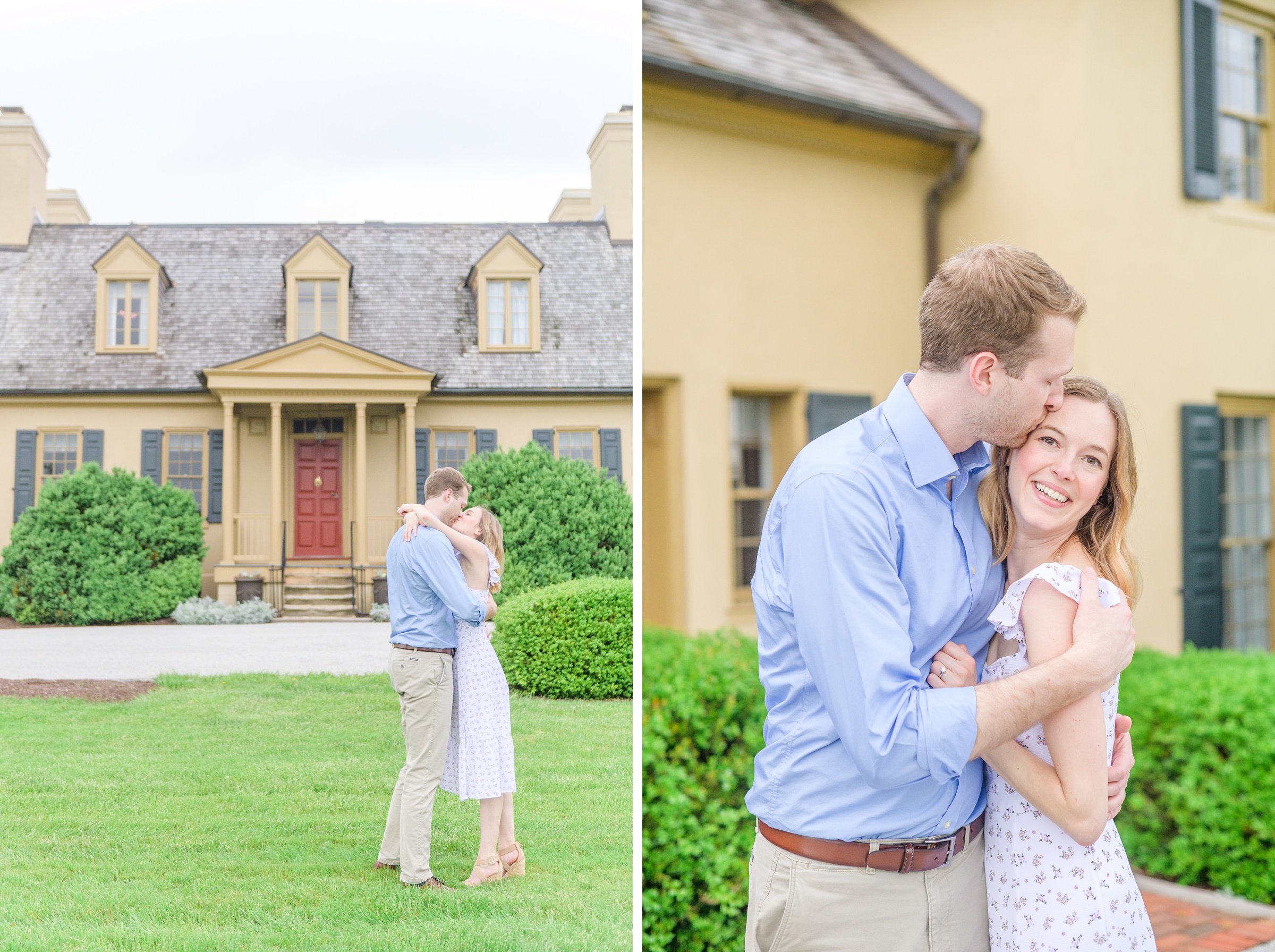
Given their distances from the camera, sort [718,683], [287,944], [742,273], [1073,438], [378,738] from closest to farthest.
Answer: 1. [1073,438]
2. [287,944]
3. [378,738]
4. [718,683]
5. [742,273]

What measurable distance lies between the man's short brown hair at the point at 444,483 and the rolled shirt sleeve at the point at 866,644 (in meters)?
2.02

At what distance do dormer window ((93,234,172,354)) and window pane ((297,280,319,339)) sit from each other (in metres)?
0.46

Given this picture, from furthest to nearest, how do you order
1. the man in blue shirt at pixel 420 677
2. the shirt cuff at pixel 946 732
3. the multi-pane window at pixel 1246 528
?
the multi-pane window at pixel 1246 528, the man in blue shirt at pixel 420 677, the shirt cuff at pixel 946 732

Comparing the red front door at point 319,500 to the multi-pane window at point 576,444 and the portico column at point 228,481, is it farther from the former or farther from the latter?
the multi-pane window at point 576,444

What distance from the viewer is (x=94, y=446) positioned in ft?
11.6

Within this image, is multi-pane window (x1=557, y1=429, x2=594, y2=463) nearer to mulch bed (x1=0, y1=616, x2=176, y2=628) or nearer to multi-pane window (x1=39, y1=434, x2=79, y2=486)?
mulch bed (x1=0, y1=616, x2=176, y2=628)

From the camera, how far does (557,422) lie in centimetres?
373

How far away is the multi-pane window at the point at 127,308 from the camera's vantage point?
3656mm

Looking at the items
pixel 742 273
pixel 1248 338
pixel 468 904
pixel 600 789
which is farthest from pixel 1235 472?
pixel 468 904

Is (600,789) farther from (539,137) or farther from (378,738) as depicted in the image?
(539,137)

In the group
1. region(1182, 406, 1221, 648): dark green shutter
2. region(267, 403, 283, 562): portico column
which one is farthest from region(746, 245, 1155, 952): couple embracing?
region(1182, 406, 1221, 648): dark green shutter

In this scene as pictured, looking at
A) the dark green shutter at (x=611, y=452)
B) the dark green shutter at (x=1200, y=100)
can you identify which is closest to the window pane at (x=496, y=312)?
the dark green shutter at (x=611, y=452)

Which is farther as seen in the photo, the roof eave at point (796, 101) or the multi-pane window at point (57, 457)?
the roof eave at point (796, 101)

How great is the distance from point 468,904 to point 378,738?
0.62 metres
